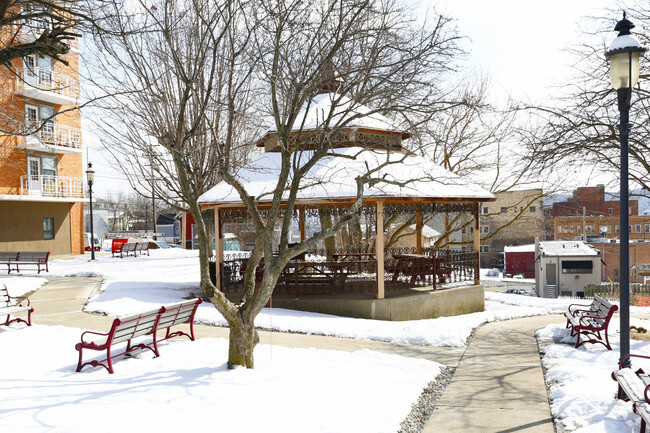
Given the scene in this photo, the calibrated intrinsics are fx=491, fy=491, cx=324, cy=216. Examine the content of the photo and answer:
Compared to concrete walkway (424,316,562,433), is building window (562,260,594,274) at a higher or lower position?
lower

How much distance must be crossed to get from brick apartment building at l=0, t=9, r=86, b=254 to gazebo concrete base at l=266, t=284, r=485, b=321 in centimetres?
1921

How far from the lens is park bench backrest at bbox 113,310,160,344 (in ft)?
24.2

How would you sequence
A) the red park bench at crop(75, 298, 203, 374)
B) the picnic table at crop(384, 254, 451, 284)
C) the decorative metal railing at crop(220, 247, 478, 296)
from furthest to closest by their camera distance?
1. the picnic table at crop(384, 254, 451, 284)
2. the decorative metal railing at crop(220, 247, 478, 296)
3. the red park bench at crop(75, 298, 203, 374)

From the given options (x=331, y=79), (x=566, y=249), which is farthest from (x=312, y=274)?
(x=566, y=249)

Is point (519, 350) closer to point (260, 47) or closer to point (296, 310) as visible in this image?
point (296, 310)

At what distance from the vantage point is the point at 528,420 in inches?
234

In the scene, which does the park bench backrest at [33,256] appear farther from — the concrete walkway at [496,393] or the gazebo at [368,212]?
the concrete walkway at [496,393]

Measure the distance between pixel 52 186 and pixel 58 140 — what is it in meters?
2.77

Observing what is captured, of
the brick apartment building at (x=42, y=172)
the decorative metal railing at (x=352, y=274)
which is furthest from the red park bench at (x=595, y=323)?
the brick apartment building at (x=42, y=172)

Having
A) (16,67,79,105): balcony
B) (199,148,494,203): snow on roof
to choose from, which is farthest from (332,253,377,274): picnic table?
(16,67,79,105): balcony

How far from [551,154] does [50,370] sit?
9.80m

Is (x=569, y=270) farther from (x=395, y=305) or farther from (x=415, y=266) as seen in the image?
(x=395, y=305)

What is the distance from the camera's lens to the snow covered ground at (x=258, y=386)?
544 cm

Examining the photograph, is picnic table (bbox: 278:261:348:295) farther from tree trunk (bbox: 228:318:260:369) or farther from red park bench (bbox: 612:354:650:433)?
red park bench (bbox: 612:354:650:433)
